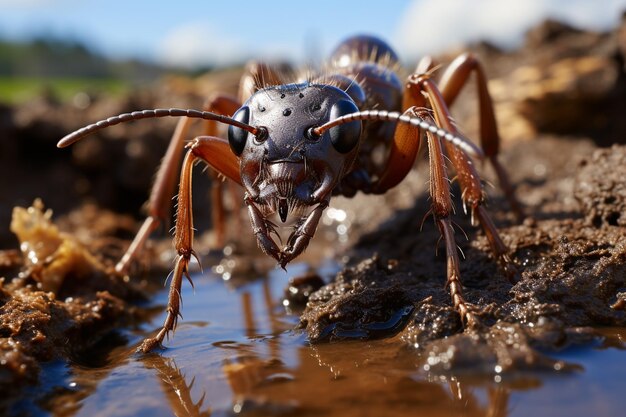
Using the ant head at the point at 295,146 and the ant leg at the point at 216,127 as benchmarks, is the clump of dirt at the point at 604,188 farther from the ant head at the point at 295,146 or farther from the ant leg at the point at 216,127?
the ant leg at the point at 216,127

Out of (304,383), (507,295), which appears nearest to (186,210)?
(304,383)

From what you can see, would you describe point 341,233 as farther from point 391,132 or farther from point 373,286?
point 373,286

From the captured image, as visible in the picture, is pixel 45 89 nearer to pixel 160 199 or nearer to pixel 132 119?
pixel 160 199

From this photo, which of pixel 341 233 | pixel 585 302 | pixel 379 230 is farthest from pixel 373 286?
pixel 341 233

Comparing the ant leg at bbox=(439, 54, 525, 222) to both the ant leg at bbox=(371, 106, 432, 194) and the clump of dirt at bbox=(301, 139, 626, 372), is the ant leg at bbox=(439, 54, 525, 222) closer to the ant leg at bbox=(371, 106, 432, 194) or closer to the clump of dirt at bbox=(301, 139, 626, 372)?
the clump of dirt at bbox=(301, 139, 626, 372)

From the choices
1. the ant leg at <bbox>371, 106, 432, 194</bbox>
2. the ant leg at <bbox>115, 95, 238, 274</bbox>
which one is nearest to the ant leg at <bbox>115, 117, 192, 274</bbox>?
the ant leg at <bbox>115, 95, 238, 274</bbox>

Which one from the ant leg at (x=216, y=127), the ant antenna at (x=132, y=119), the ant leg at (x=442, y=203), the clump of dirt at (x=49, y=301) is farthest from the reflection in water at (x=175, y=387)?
the ant leg at (x=216, y=127)
